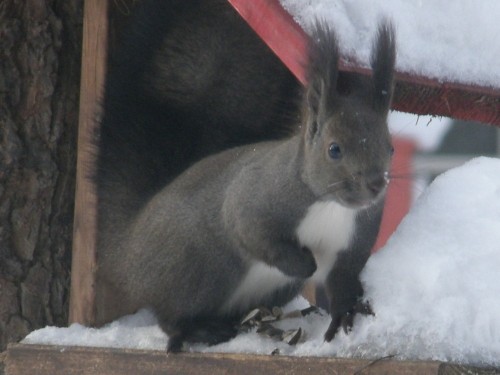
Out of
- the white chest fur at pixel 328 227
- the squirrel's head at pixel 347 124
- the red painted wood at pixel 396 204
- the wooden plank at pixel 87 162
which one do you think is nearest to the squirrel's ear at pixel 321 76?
the squirrel's head at pixel 347 124

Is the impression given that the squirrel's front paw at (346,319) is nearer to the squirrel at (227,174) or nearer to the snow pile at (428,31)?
the squirrel at (227,174)

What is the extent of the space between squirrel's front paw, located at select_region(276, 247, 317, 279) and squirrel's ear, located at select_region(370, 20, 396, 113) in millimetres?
302

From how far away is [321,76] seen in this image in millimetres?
1823

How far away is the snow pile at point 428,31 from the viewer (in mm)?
1843

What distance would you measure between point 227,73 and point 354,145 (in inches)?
23.7

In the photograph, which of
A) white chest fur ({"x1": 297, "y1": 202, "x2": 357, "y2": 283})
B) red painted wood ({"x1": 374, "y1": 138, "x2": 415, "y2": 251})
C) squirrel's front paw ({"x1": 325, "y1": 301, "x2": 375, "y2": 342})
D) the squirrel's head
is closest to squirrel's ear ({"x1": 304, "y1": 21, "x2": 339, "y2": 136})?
the squirrel's head

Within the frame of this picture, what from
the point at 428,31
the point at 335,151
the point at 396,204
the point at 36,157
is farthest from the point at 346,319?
the point at 396,204

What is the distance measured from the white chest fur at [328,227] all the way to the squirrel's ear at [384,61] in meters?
0.22

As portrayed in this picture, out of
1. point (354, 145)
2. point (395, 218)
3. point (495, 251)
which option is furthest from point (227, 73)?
point (395, 218)

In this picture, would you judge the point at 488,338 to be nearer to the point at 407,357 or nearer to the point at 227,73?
the point at 407,357

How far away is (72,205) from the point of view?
2.49m

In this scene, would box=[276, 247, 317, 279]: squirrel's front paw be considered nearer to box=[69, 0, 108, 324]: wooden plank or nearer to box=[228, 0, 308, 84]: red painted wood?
box=[228, 0, 308, 84]: red painted wood

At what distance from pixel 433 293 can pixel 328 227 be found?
0.31m

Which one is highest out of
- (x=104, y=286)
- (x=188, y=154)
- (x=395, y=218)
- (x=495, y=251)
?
(x=495, y=251)
